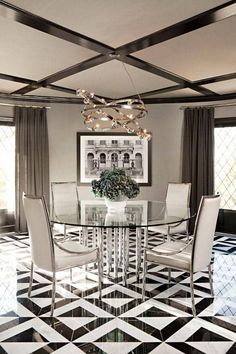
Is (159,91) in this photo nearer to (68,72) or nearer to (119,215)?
(68,72)

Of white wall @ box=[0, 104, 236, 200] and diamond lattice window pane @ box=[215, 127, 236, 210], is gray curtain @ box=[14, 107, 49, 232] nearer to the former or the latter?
white wall @ box=[0, 104, 236, 200]

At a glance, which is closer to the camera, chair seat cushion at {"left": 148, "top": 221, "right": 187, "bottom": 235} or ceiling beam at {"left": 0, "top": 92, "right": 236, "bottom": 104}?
chair seat cushion at {"left": 148, "top": 221, "right": 187, "bottom": 235}

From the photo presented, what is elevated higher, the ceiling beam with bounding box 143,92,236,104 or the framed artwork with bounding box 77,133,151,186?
the ceiling beam with bounding box 143,92,236,104

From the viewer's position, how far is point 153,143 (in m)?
6.32

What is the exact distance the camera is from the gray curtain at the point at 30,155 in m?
5.81

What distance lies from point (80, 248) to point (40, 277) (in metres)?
0.77

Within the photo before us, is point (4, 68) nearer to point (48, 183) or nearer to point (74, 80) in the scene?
point (74, 80)

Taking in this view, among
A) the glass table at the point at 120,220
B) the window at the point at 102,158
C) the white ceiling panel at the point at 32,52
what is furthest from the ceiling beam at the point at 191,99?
the glass table at the point at 120,220

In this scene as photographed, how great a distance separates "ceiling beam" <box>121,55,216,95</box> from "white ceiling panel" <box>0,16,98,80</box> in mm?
433

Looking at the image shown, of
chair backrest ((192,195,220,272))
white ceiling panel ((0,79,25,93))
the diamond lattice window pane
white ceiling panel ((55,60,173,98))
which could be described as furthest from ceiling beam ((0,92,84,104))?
chair backrest ((192,195,220,272))

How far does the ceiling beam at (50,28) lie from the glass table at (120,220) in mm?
1737

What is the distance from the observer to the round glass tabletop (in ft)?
10.3

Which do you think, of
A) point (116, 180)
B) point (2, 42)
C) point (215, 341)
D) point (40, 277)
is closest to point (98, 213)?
point (116, 180)

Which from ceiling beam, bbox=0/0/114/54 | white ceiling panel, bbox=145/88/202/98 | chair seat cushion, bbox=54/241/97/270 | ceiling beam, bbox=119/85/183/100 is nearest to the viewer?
ceiling beam, bbox=0/0/114/54
